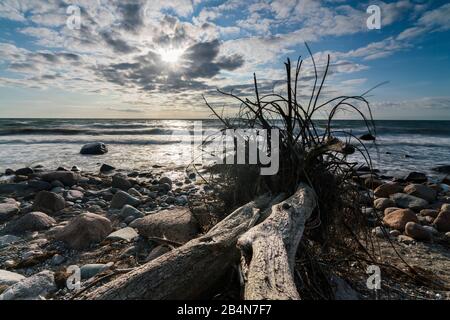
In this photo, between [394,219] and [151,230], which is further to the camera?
[394,219]

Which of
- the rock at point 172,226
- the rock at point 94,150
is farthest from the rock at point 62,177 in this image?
the rock at point 94,150

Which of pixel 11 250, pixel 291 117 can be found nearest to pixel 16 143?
pixel 11 250

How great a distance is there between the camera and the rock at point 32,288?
8.40ft

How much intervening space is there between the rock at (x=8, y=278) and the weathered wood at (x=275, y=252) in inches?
92.7

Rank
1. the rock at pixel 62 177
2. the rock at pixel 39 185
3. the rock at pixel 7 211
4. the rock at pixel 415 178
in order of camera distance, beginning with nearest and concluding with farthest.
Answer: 1. the rock at pixel 7 211
2. the rock at pixel 39 185
3. the rock at pixel 62 177
4. the rock at pixel 415 178

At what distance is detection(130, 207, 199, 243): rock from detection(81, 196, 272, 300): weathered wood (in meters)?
1.36

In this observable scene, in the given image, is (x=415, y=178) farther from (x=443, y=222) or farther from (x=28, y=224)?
(x=28, y=224)

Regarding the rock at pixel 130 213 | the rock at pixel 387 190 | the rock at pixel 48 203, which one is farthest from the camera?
the rock at pixel 387 190

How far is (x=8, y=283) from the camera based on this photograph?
2820 millimetres

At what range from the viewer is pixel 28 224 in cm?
439

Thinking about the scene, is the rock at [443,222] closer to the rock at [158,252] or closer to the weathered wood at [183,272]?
the weathered wood at [183,272]

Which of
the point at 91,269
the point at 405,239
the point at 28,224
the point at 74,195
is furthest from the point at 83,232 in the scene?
the point at 405,239
